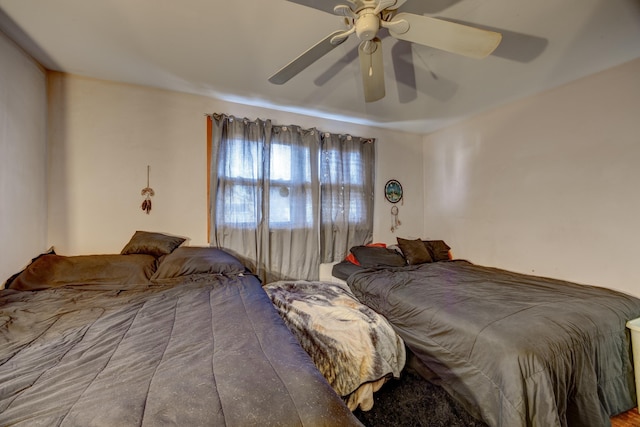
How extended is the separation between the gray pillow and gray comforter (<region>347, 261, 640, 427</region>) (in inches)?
28.4

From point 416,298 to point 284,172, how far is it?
1.87 m

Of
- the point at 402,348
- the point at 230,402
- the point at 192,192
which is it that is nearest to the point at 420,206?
the point at 402,348

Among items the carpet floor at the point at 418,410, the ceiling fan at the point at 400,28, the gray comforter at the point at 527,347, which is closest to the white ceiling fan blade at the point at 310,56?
the ceiling fan at the point at 400,28

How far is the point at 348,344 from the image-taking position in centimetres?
164

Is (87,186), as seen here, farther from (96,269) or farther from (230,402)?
(230,402)

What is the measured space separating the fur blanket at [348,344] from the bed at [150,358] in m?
0.44

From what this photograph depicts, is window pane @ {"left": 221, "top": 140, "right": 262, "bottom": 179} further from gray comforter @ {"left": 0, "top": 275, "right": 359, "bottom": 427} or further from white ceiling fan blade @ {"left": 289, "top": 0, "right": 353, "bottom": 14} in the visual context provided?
white ceiling fan blade @ {"left": 289, "top": 0, "right": 353, "bottom": 14}

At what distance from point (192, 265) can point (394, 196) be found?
267 cm

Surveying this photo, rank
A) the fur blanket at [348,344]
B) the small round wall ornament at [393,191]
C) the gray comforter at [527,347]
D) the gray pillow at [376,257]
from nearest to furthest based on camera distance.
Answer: the gray comforter at [527,347] < the fur blanket at [348,344] < the gray pillow at [376,257] < the small round wall ornament at [393,191]

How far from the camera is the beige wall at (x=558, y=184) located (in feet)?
6.51

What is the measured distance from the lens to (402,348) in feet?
6.00

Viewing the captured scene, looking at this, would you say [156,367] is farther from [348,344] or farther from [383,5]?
[383,5]

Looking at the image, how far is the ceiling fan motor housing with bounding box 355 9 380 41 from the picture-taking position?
45.6 inches

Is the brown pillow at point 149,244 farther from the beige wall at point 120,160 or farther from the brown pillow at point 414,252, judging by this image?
the brown pillow at point 414,252
